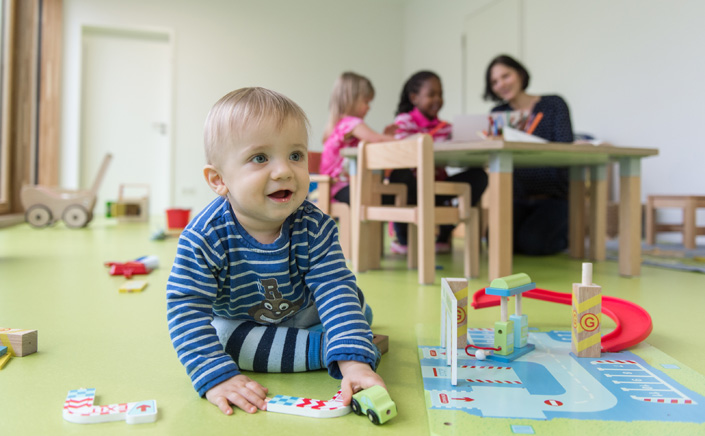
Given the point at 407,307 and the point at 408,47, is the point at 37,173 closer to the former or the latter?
the point at 408,47

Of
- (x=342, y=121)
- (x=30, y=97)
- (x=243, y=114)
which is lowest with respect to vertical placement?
(x=243, y=114)

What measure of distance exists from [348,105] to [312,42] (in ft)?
14.3

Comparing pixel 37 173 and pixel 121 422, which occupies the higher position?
pixel 37 173

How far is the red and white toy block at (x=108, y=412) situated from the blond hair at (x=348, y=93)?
6.99 ft

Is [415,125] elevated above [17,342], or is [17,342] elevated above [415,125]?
[415,125]

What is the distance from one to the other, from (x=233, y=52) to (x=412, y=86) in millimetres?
4260

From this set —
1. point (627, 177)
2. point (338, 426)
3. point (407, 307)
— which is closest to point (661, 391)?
point (338, 426)

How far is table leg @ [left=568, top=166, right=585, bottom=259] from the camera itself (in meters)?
2.95

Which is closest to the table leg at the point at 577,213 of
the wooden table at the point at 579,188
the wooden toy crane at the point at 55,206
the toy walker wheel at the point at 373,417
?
the wooden table at the point at 579,188

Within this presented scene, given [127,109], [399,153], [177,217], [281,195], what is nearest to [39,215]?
[177,217]

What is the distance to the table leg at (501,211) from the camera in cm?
208

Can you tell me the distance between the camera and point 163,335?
1.30 m

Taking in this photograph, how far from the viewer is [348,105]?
2.82 m

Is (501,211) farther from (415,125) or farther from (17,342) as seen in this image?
(17,342)
